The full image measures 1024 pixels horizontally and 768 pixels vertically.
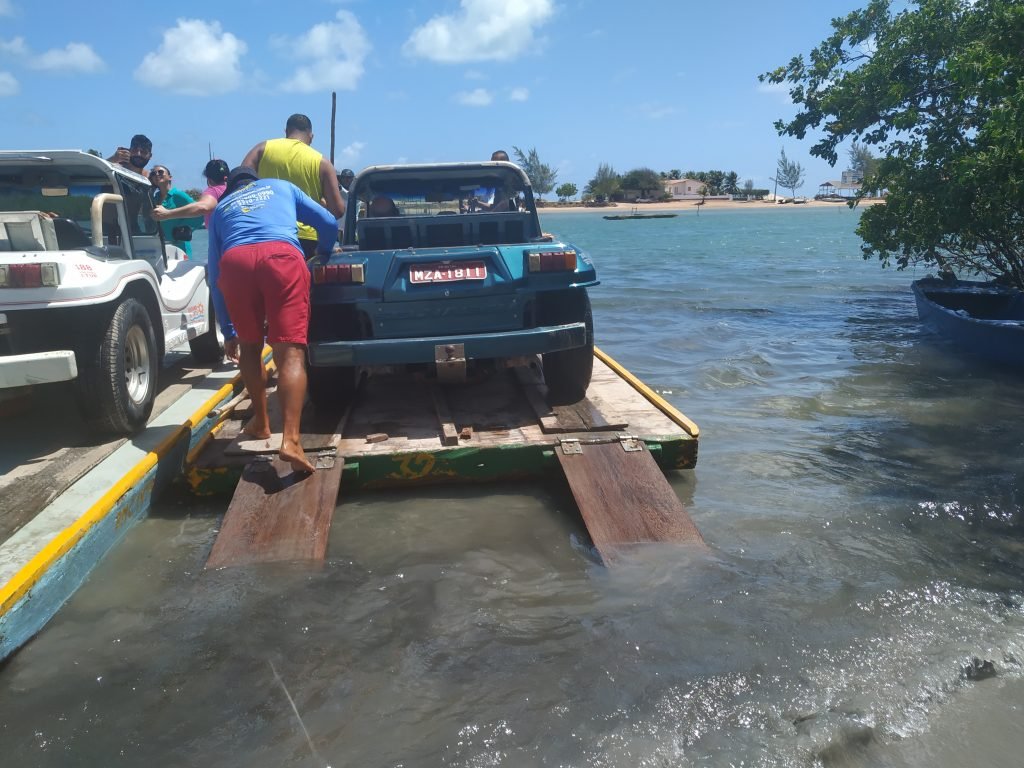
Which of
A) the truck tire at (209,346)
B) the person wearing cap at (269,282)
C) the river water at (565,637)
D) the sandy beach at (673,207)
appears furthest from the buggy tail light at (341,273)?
the sandy beach at (673,207)

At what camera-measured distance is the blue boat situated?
780cm

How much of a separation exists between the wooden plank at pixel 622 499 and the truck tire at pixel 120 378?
98.1 inches

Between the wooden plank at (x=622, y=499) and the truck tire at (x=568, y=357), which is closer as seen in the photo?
the wooden plank at (x=622, y=499)

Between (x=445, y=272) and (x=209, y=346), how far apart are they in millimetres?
3229

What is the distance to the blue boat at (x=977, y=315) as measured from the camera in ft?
25.6

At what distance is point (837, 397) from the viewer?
22.6ft

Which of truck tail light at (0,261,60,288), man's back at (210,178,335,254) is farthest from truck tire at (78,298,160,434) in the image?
man's back at (210,178,335,254)

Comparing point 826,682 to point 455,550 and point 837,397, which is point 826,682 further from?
point 837,397

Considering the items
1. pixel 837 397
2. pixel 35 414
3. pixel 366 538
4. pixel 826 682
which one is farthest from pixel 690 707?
pixel 837 397

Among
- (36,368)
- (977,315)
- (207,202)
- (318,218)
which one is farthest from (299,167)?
(977,315)

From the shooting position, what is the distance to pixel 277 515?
376 centimetres

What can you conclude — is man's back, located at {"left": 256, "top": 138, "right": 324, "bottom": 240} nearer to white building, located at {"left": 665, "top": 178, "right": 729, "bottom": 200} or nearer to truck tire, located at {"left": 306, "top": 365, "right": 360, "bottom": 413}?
truck tire, located at {"left": 306, "top": 365, "right": 360, "bottom": 413}

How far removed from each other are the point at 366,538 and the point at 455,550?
1.60 ft

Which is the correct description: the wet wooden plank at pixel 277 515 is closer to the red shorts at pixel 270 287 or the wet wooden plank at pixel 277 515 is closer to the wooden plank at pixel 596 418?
the red shorts at pixel 270 287
